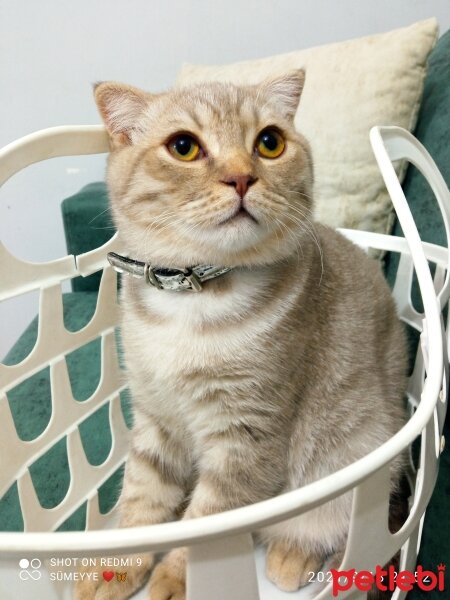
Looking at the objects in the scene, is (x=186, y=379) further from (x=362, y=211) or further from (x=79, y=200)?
(x=79, y=200)

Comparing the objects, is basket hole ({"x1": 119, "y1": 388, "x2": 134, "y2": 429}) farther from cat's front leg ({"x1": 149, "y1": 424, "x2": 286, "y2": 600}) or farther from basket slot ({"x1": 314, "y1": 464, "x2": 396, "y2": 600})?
basket slot ({"x1": 314, "y1": 464, "x2": 396, "y2": 600})

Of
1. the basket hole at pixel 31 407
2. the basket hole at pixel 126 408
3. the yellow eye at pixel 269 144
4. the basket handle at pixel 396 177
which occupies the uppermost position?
the yellow eye at pixel 269 144

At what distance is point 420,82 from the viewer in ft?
3.91

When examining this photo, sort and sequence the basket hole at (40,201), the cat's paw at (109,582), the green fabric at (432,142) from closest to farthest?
the cat's paw at (109,582) < the green fabric at (432,142) < the basket hole at (40,201)

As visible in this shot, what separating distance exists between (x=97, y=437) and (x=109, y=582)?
1.48 ft

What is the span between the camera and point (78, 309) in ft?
4.95

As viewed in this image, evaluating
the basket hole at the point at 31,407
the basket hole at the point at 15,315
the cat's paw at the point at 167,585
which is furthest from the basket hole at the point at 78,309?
the cat's paw at the point at 167,585

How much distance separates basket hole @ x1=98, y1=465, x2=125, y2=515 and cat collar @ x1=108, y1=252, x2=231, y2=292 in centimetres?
53

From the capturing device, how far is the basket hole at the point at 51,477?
1021 mm

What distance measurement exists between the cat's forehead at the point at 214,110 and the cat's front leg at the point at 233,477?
0.43 m

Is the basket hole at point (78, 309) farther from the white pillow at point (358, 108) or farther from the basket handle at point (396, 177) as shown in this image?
the basket handle at point (396, 177)

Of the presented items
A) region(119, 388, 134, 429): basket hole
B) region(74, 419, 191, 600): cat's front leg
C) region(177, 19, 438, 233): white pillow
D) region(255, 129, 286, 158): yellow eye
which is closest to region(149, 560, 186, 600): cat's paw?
region(74, 419, 191, 600): cat's front leg

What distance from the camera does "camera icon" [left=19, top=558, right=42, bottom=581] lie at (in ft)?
1.28

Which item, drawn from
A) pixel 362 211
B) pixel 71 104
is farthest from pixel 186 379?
pixel 71 104
